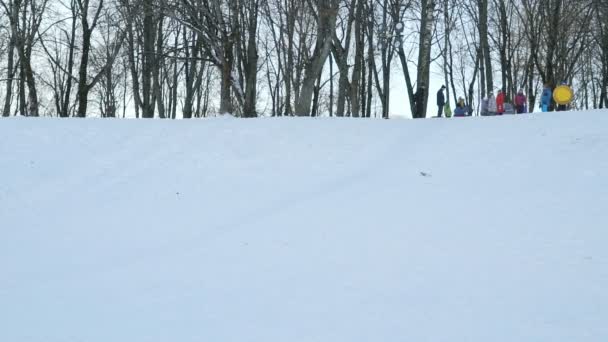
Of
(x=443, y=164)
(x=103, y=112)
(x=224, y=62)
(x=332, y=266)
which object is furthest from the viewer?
(x=103, y=112)

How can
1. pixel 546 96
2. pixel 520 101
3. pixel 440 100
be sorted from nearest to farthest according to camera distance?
pixel 546 96, pixel 520 101, pixel 440 100

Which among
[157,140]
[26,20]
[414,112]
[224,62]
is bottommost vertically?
[157,140]

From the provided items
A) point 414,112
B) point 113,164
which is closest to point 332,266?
point 113,164

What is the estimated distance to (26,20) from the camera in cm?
1912

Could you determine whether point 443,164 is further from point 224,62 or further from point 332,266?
point 224,62

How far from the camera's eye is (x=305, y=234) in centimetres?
584

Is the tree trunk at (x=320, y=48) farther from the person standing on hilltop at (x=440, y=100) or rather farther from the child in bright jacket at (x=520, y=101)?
the child in bright jacket at (x=520, y=101)

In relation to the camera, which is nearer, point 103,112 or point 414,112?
point 414,112

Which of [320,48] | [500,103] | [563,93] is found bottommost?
[500,103]

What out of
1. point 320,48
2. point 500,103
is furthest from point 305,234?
point 500,103

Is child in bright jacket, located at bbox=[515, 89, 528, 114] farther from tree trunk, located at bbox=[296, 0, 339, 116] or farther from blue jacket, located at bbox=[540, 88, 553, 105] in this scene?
tree trunk, located at bbox=[296, 0, 339, 116]

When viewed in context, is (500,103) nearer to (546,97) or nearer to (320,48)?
(546,97)

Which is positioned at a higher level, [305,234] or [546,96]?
[546,96]

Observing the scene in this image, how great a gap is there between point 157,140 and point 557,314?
856 centimetres
